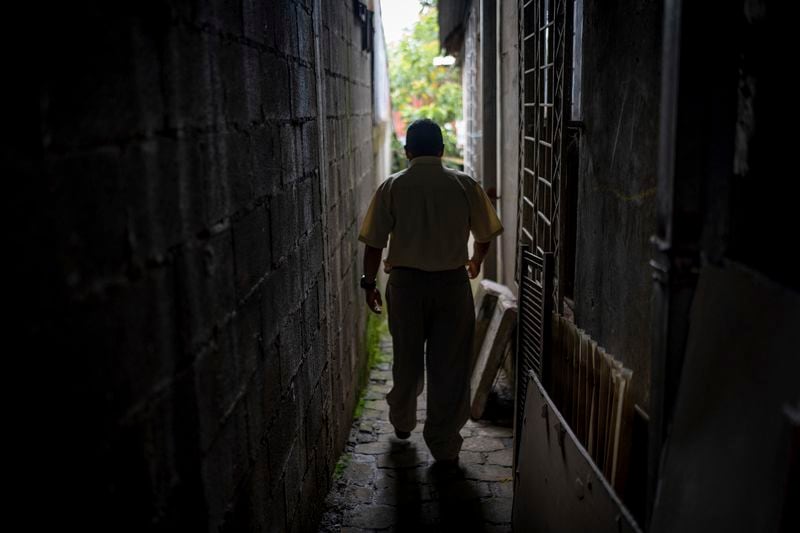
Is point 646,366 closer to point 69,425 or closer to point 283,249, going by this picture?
point 283,249

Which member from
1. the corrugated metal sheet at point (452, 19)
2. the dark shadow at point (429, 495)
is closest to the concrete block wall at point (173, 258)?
the dark shadow at point (429, 495)

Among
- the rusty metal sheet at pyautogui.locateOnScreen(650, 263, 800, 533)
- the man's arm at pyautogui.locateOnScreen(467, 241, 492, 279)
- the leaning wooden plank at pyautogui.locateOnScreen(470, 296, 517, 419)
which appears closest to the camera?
the rusty metal sheet at pyautogui.locateOnScreen(650, 263, 800, 533)

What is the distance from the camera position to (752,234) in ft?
6.44

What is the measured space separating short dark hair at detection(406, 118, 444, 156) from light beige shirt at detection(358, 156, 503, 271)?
0.18ft

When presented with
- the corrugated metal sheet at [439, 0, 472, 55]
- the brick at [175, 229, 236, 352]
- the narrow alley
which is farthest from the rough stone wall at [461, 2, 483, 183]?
the brick at [175, 229, 236, 352]

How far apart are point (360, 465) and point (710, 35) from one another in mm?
3531

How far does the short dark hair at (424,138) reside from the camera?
15.3 ft

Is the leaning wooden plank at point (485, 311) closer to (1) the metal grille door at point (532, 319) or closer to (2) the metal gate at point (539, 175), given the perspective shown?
(2) the metal gate at point (539, 175)

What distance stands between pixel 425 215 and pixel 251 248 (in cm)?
220

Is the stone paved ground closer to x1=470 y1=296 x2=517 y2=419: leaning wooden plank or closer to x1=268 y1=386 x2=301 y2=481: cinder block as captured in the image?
x1=470 y1=296 x2=517 y2=419: leaning wooden plank

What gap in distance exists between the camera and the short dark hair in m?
4.67

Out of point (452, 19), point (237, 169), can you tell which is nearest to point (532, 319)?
point (237, 169)

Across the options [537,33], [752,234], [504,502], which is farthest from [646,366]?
[537,33]

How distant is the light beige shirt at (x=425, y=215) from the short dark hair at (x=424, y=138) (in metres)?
0.06
